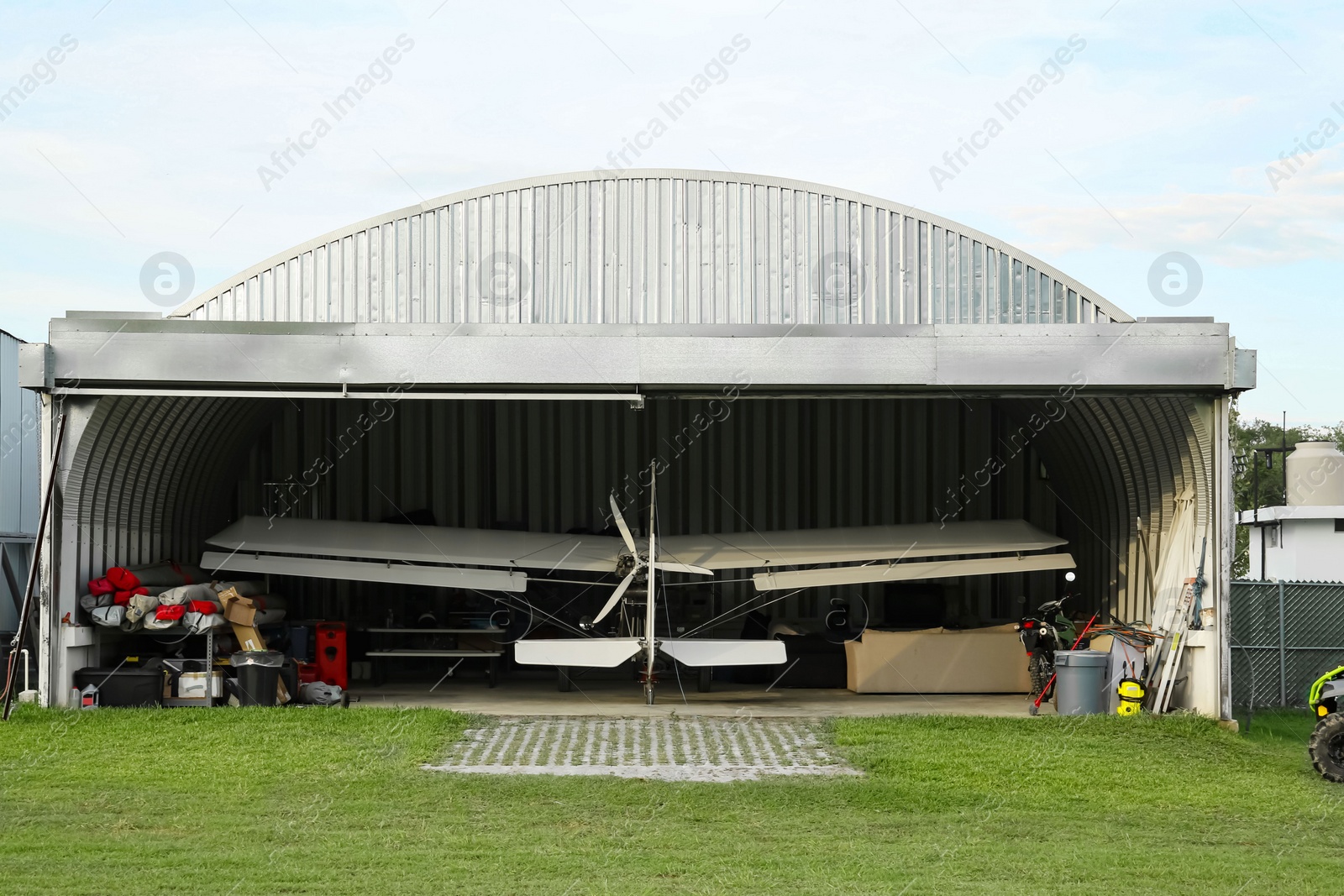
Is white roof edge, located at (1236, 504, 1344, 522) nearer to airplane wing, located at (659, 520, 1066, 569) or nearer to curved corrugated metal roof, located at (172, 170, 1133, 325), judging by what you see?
airplane wing, located at (659, 520, 1066, 569)

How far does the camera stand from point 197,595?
13672 millimetres

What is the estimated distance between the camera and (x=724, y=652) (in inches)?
533

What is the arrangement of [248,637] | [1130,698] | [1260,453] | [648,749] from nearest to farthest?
1. [648,749]
2. [1130,698]
3. [248,637]
4. [1260,453]

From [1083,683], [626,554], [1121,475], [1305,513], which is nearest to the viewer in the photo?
[1083,683]

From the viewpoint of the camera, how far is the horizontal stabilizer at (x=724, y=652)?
1340cm

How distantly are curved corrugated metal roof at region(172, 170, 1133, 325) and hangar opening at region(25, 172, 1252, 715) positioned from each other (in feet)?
0.10

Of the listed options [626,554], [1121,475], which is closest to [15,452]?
[626,554]

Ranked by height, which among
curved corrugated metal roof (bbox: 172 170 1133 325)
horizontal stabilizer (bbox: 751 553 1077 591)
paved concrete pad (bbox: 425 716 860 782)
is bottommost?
paved concrete pad (bbox: 425 716 860 782)

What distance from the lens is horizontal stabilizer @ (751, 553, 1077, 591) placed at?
1489cm

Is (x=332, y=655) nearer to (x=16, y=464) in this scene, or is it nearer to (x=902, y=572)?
(x=16, y=464)

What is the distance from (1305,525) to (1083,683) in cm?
992

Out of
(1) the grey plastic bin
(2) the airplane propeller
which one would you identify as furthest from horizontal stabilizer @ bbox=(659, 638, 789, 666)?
(1) the grey plastic bin

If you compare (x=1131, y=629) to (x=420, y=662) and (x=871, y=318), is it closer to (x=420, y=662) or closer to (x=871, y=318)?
(x=871, y=318)

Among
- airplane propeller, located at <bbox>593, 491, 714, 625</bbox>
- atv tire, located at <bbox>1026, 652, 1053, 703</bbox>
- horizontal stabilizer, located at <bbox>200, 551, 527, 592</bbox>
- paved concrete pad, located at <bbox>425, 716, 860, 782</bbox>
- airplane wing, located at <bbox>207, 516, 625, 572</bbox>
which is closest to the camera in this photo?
paved concrete pad, located at <bbox>425, 716, 860, 782</bbox>
